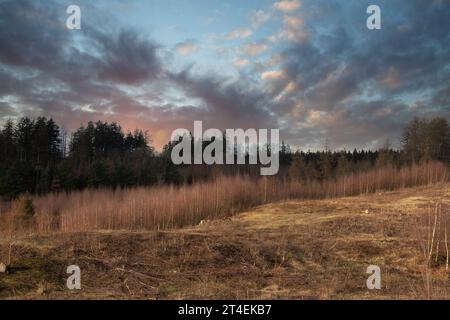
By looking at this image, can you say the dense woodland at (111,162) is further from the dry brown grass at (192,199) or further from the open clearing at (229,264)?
the open clearing at (229,264)

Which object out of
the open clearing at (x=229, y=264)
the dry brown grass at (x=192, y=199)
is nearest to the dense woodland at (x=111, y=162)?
the dry brown grass at (x=192, y=199)

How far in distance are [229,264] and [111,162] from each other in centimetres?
3046

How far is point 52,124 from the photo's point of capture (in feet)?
168

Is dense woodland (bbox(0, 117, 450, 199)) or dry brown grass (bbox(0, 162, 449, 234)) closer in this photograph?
dry brown grass (bbox(0, 162, 449, 234))

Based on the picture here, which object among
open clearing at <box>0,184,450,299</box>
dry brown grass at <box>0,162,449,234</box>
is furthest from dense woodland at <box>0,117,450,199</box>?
open clearing at <box>0,184,450,299</box>

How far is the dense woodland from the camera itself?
33719mm

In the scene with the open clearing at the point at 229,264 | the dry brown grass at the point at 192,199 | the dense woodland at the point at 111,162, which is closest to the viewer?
the open clearing at the point at 229,264

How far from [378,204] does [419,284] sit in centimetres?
987

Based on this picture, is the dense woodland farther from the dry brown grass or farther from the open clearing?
the open clearing

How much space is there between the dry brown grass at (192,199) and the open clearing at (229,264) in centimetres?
306

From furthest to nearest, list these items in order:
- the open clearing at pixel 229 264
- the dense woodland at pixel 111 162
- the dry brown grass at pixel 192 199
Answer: the dense woodland at pixel 111 162 → the dry brown grass at pixel 192 199 → the open clearing at pixel 229 264

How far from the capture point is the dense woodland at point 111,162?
3372cm

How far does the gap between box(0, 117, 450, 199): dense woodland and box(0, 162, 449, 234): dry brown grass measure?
223cm
